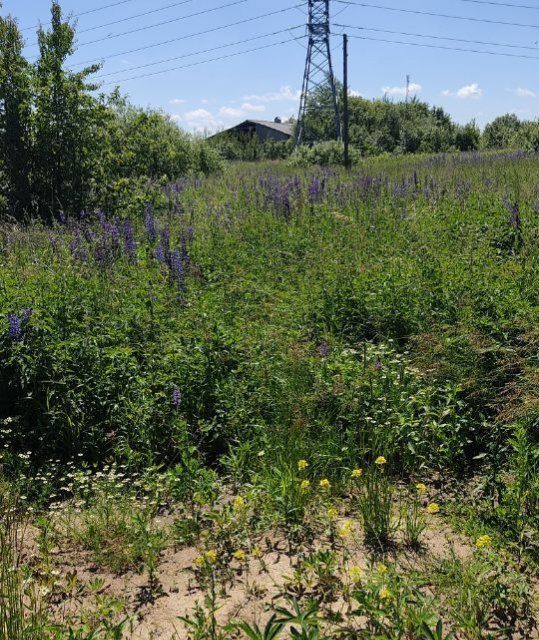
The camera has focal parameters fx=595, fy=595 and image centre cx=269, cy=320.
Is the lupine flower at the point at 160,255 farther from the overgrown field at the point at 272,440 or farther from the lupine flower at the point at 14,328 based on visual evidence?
the lupine flower at the point at 14,328

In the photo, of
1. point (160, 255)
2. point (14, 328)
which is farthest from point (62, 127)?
point (14, 328)

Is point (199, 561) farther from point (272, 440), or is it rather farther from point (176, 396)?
point (176, 396)

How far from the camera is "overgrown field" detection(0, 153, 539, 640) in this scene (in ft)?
8.92

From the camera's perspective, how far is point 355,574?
274cm

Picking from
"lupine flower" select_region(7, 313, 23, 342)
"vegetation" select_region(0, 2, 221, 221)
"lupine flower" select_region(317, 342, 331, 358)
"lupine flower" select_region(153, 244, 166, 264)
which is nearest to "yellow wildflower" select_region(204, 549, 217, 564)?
"lupine flower" select_region(317, 342, 331, 358)

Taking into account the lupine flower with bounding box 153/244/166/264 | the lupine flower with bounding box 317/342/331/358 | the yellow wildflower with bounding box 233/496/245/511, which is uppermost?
the lupine flower with bounding box 153/244/166/264

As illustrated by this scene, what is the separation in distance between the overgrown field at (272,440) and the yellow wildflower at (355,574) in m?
0.03

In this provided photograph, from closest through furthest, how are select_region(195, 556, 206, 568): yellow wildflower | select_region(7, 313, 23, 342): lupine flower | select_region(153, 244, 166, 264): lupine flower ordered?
select_region(195, 556, 206, 568): yellow wildflower, select_region(7, 313, 23, 342): lupine flower, select_region(153, 244, 166, 264): lupine flower

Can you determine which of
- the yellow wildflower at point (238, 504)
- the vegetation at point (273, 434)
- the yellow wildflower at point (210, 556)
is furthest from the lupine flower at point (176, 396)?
the yellow wildflower at point (210, 556)

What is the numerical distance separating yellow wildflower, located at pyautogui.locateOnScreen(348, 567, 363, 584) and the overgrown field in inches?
1.2

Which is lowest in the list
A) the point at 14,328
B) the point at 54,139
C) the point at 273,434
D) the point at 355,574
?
the point at 355,574

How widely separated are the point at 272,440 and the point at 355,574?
1420 mm

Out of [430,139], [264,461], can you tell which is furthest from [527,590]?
[430,139]

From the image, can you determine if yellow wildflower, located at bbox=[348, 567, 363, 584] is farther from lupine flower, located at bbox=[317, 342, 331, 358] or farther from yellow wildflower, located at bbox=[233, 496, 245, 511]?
lupine flower, located at bbox=[317, 342, 331, 358]
